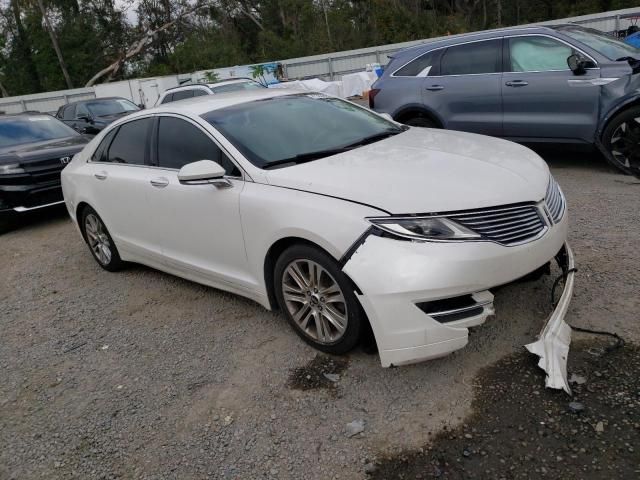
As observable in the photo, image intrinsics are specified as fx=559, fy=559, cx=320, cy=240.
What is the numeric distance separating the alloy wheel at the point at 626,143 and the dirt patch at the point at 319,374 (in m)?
4.56

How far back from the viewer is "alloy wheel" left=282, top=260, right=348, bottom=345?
324cm

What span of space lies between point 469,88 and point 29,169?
6.19 m

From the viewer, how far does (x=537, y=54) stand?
22.4 feet

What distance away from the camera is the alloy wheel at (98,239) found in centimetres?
545

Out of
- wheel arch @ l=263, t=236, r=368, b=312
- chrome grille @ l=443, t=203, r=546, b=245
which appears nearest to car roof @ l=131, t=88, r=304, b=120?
wheel arch @ l=263, t=236, r=368, b=312

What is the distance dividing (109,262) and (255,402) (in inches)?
118

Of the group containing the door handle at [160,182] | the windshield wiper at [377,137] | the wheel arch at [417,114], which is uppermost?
the windshield wiper at [377,137]

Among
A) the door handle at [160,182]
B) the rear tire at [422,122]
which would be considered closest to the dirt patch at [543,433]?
the door handle at [160,182]

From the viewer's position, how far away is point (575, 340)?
10.7ft

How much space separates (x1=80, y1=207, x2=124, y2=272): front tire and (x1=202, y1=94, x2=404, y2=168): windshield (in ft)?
6.41

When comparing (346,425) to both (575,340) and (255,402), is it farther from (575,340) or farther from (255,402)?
(575,340)

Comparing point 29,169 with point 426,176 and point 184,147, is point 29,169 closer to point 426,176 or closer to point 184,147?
point 184,147

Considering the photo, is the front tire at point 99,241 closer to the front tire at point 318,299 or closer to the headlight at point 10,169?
the front tire at point 318,299

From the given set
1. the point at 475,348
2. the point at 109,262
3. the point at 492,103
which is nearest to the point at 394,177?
the point at 475,348
